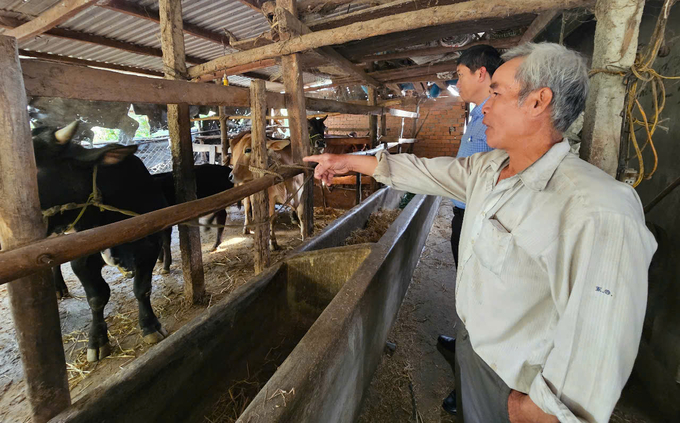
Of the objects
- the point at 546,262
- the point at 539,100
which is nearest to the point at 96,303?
the point at 546,262

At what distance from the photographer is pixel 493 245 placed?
3.67 ft

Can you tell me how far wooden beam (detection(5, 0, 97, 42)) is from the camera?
3001mm

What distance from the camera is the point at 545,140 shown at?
1154 mm

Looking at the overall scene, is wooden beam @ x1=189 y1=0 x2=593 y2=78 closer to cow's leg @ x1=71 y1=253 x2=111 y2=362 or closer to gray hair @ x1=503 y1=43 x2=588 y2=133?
gray hair @ x1=503 y1=43 x2=588 y2=133

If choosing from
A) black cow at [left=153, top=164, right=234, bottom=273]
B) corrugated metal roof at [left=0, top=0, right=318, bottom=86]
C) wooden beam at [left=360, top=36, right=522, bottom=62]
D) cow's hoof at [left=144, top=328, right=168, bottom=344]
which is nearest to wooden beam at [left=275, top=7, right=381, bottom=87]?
wooden beam at [left=360, top=36, right=522, bottom=62]

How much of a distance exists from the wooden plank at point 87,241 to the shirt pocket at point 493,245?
1.70 m

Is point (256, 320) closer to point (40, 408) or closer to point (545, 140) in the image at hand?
point (40, 408)

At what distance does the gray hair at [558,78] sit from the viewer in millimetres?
1087

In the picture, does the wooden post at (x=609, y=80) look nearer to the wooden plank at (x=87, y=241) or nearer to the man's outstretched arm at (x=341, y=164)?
the man's outstretched arm at (x=341, y=164)

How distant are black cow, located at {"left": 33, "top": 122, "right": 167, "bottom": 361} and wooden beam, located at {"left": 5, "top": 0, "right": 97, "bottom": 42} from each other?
4.56 ft

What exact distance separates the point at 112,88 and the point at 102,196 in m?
1.29

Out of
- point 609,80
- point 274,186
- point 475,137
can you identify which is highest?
point 609,80

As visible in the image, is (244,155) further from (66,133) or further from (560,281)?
(560,281)

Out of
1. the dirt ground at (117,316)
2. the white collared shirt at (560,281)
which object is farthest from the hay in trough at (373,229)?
the white collared shirt at (560,281)
